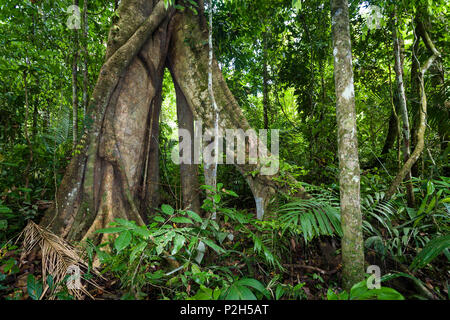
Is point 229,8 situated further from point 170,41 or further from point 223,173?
point 223,173

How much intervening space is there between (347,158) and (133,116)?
264cm

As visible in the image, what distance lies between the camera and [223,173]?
3812 millimetres

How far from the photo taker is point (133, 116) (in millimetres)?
2977

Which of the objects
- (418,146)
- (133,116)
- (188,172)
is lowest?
(188,172)

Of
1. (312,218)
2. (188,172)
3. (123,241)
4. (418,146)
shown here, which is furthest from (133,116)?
(418,146)

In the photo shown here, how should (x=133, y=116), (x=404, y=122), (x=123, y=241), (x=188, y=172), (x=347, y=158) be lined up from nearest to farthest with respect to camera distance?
(x=123, y=241), (x=347, y=158), (x=404, y=122), (x=133, y=116), (x=188, y=172)

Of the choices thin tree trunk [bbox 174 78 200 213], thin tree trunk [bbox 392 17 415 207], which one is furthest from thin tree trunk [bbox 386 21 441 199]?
thin tree trunk [bbox 174 78 200 213]

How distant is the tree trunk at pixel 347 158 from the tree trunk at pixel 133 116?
2.44 feet

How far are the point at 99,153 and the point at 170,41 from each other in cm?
230

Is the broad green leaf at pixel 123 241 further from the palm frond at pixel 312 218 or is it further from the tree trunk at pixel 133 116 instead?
the tree trunk at pixel 133 116

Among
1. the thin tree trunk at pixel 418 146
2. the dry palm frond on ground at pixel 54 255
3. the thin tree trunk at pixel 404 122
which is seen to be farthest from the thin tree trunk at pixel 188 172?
the thin tree trunk at pixel 404 122

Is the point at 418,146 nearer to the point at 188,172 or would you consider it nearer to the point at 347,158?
the point at 347,158

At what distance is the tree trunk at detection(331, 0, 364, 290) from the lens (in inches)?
64.7

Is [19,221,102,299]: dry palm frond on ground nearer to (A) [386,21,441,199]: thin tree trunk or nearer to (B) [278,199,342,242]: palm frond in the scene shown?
(B) [278,199,342,242]: palm frond
